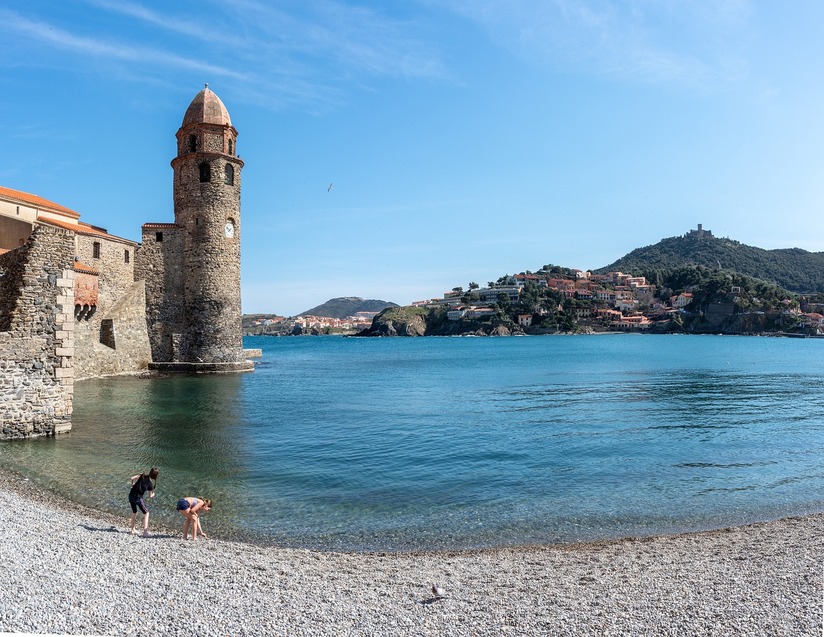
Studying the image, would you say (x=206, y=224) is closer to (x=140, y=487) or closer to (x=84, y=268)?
(x=84, y=268)

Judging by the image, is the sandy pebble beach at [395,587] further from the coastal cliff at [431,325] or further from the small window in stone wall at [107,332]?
the coastal cliff at [431,325]

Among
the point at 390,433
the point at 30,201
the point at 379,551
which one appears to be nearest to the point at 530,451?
the point at 390,433

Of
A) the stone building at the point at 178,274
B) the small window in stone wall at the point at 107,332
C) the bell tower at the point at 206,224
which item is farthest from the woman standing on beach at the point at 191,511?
the bell tower at the point at 206,224

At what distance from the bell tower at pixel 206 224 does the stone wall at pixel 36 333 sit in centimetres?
1732

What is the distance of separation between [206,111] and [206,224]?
6.10 meters

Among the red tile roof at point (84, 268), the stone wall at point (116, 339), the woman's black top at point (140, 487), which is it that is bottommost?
the woman's black top at point (140, 487)

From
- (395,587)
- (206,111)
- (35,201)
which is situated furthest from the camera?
(206,111)

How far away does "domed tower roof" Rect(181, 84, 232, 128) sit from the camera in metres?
31.6

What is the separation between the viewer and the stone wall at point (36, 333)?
14.0 m

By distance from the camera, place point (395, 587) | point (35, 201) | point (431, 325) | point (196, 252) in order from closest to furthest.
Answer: point (395, 587) → point (35, 201) → point (196, 252) → point (431, 325)

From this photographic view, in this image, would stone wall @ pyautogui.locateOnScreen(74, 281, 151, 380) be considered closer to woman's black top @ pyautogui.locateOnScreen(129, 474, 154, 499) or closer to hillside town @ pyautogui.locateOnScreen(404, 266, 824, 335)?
woman's black top @ pyautogui.locateOnScreen(129, 474, 154, 499)

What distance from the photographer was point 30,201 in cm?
2584

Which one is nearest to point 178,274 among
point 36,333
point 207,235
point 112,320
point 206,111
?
point 207,235

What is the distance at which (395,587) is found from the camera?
21.1ft
